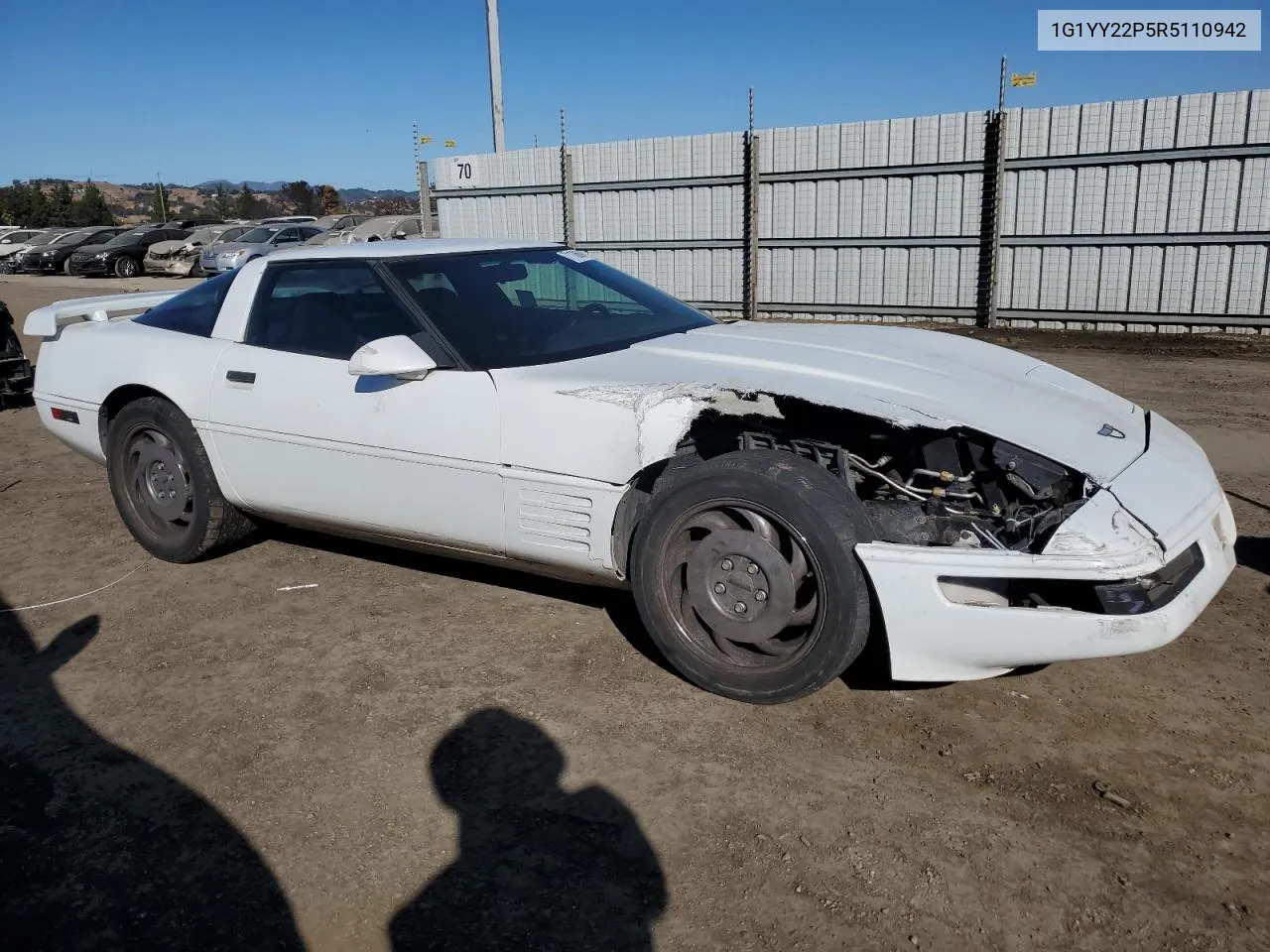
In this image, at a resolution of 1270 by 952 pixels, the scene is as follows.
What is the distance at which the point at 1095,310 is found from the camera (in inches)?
472

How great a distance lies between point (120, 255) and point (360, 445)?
28446 millimetres

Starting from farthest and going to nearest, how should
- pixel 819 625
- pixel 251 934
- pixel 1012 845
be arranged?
pixel 819 625, pixel 1012 845, pixel 251 934

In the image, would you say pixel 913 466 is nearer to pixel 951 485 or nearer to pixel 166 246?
pixel 951 485

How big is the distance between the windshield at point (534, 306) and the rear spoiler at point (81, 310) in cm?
175

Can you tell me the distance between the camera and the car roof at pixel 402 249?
4.25 m

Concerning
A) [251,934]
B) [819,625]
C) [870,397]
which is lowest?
[251,934]

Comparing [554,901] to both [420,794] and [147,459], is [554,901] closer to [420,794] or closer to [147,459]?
[420,794]

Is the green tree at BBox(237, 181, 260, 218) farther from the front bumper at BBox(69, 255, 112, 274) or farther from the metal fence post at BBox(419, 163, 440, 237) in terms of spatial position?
the metal fence post at BBox(419, 163, 440, 237)

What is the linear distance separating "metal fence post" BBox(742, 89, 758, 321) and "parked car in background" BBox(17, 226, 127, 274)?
23796mm

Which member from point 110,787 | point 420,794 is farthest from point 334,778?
point 110,787

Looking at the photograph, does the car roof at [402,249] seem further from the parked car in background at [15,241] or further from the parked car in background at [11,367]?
the parked car in background at [15,241]

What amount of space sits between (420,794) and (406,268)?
6.94 ft

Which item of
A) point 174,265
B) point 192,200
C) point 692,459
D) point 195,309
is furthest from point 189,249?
point 192,200

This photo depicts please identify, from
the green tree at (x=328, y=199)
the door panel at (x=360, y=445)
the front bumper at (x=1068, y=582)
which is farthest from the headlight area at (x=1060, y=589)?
the green tree at (x=328, y=199)
